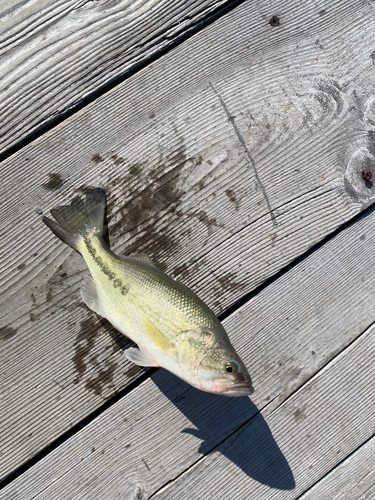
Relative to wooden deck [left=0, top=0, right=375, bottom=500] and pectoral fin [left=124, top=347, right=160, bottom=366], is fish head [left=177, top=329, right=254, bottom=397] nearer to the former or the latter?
pectoral fin [left=124, top=347, right=160, bottom=366]

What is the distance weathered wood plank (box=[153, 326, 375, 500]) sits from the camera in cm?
197

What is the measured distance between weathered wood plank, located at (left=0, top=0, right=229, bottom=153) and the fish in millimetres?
872

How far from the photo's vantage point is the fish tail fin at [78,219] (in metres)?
1.80

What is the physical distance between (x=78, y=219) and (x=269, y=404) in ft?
4.66

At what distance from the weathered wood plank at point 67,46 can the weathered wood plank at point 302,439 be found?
199 cm

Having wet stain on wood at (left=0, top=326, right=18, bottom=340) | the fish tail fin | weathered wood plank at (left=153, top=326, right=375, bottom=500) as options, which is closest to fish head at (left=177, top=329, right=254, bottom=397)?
weathered wood plank at (left=153, top=326, right=375, bottom=500)

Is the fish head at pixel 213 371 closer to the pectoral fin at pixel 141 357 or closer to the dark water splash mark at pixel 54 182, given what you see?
the pectoral fin at pixel 141 357

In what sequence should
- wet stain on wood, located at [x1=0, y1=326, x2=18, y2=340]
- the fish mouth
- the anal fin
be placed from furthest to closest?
1. wet stain on wood, located at [x1=0, y1=326, x2=18, y2=340]
2. the anal fin
3. the fish mouth

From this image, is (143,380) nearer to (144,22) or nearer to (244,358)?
(244,358)

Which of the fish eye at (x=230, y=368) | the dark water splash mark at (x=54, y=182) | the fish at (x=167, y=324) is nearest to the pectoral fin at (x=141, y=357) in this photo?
the fish at (x=167, y=324)

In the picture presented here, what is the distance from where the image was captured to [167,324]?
156cm

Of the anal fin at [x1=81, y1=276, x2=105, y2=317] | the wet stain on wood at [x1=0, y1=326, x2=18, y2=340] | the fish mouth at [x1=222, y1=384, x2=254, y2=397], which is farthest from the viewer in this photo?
the wet stain on wood at [x1=0, y1=326, x2=18, y2=340]

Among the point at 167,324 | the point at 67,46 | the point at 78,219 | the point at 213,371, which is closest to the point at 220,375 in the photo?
the point at 213,371

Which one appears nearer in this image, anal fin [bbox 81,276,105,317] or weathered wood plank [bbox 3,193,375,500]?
anal fin [bbox 81,276,105,317]
